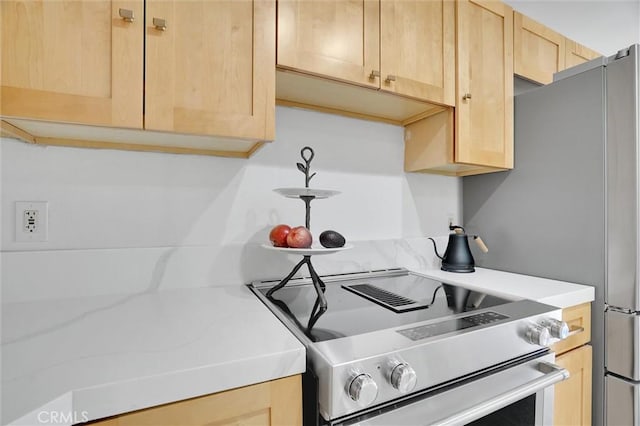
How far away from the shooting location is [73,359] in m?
0.58

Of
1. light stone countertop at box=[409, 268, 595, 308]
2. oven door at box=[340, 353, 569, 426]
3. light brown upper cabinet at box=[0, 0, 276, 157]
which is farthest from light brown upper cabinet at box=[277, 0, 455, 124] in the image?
oven door at box=[340, 353, 569, 426]

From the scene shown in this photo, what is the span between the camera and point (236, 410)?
1.93 ft

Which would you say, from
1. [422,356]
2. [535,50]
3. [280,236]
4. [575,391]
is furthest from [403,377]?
[535,50]

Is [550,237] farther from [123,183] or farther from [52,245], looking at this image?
[52,245]

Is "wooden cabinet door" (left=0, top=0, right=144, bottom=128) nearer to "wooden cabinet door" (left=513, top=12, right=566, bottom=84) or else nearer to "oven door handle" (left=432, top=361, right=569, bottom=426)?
"oven door handle" (left=432, top=361, right=569, bottom=426)

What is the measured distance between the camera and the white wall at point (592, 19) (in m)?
1.95

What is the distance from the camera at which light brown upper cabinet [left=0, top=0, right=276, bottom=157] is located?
73cm

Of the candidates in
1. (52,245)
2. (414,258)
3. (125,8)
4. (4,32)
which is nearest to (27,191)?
(52,245)

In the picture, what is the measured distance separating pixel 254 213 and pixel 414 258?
0.85 meters

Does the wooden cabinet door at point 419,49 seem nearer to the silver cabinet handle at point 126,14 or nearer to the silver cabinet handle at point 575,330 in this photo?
the silver cabinet handle at point 126,14

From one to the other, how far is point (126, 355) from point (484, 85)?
5.29 feet

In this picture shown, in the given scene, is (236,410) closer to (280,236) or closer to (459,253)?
(280,236)

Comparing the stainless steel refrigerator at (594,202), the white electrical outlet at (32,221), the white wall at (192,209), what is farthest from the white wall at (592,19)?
the white electrical outlet at (32,221)

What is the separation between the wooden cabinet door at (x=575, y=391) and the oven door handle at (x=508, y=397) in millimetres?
207
